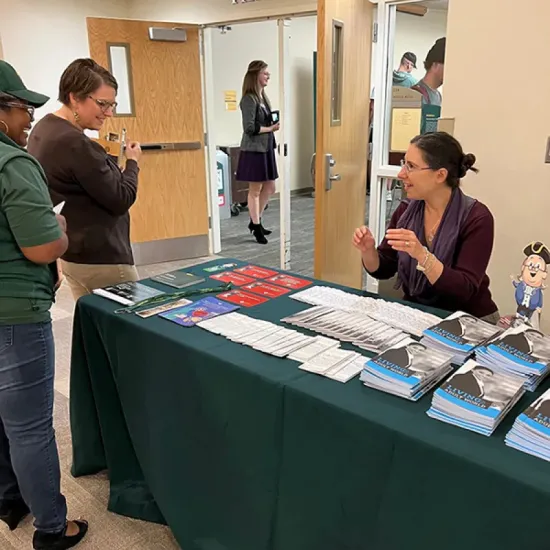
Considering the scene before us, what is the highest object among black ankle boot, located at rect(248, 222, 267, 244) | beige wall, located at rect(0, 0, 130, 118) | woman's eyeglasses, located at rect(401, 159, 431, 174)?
beige wall, located at rect(0, 0, 130, 118)

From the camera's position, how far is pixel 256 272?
2160 millimetres

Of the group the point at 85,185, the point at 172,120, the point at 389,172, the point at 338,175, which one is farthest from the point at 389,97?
the point at 85,185

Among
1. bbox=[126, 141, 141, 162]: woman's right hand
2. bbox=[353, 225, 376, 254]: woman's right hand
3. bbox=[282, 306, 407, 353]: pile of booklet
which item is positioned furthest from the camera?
bbox=[126, 141, 141, 162]: woman's right hand

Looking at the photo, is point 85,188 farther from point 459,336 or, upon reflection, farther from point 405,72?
point 405,72

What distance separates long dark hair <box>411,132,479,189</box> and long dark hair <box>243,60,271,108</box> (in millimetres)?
3295

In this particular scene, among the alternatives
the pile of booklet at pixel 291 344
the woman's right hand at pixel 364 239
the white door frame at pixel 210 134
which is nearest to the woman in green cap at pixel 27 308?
the pile of booklet at pixel 291 344

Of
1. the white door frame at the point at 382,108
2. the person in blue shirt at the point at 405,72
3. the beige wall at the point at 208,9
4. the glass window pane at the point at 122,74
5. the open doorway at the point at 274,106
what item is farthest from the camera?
the open doorway at the point at 274,106

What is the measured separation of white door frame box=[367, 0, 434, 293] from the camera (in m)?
3.41

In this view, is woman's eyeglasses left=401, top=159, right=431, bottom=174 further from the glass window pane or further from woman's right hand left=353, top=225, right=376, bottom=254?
the glass window pane

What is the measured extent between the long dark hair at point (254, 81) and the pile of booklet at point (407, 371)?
4.06 m

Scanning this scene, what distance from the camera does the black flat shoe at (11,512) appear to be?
187 cm

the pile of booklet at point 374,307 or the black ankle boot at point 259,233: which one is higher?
the pile of booklet at point 374,307

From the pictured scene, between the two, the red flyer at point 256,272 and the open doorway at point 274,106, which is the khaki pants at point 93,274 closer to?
the red flyer at point 256,272

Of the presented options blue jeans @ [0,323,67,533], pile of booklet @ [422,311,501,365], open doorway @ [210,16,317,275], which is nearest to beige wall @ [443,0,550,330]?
pile of booklet @ [422,311,501,365]
